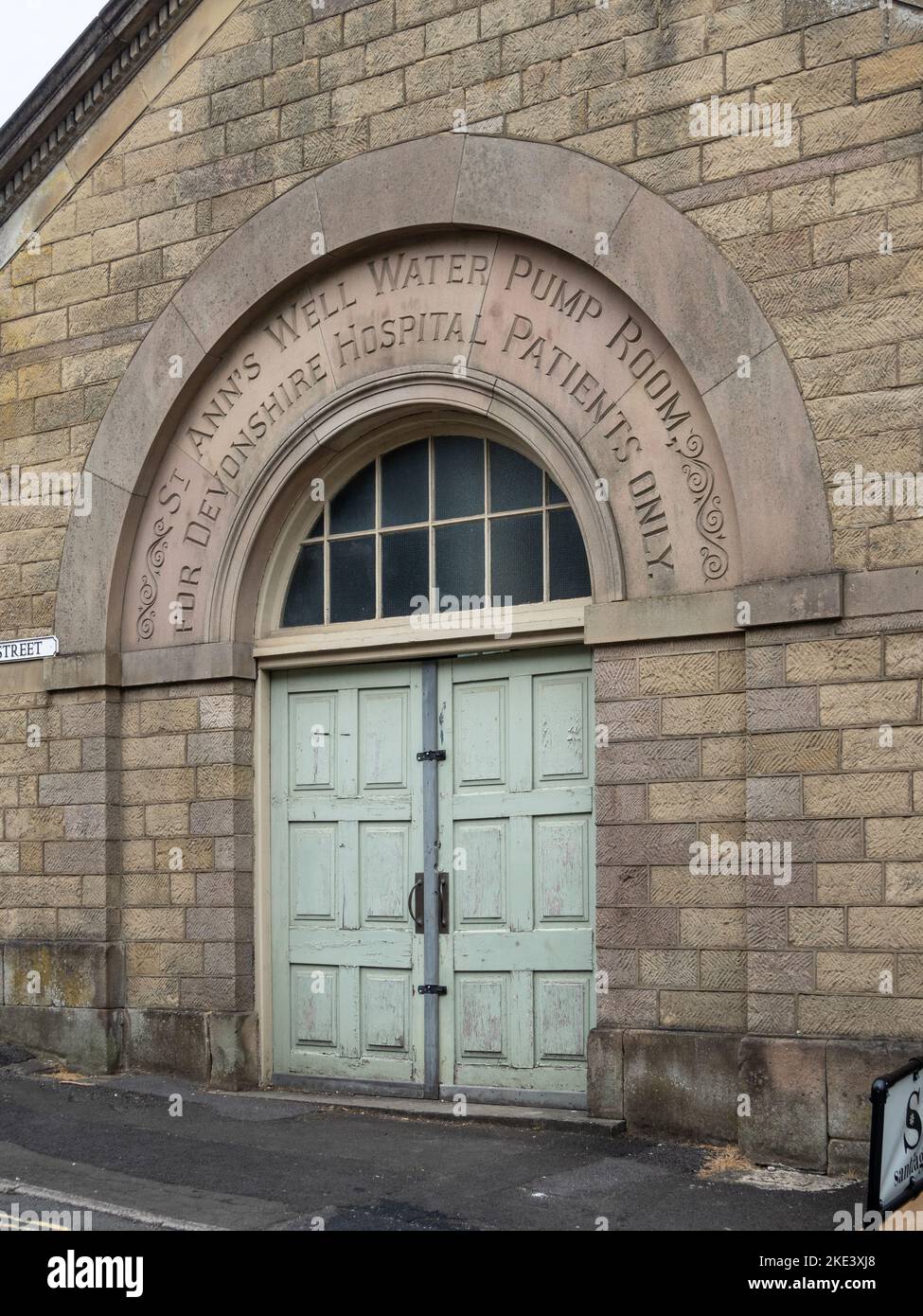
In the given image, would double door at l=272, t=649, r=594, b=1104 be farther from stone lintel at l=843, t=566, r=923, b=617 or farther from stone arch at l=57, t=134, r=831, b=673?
stone lintel at l=843, t=566, r=923, b=617

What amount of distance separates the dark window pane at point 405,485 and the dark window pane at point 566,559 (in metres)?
0.95

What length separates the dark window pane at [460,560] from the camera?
965cm

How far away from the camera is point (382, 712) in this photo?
9.98 m

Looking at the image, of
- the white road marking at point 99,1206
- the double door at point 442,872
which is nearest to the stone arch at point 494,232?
the double door at point 442,872

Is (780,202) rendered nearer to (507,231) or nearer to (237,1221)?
(507,231)

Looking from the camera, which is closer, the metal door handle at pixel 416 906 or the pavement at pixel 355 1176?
the pavement at pixel 355 1176

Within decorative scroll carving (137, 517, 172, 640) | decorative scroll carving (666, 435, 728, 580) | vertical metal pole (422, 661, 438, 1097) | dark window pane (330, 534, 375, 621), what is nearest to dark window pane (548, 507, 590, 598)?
decorative scroll carving (666, 435, 728, 580)

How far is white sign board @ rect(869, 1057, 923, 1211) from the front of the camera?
18.4 ft

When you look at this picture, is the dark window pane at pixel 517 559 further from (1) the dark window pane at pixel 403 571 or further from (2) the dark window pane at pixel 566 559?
(1) the dark window pane at pixel 403 571

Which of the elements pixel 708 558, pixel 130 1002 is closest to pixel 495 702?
pixel 708 558

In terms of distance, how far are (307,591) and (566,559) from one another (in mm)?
2005

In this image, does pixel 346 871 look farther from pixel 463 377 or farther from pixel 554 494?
pixel 463 377

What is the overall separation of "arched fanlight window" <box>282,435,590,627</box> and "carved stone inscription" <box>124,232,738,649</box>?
533 mm

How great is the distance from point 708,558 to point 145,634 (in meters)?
4.14
